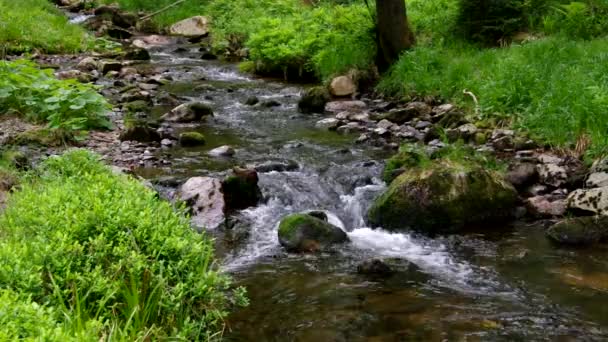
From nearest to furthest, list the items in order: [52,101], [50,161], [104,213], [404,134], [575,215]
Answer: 1. [104,213]
2. [50,161]
3. [575,215]
4. [52,101]
5. [404,134]

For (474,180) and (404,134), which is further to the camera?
(404,134)

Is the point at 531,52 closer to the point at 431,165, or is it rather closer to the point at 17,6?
the point at 431,165

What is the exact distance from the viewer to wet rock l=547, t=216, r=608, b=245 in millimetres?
7148

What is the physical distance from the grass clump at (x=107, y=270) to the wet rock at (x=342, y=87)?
9488 mm

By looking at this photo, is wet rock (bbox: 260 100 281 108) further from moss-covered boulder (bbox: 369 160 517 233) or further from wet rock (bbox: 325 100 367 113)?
moss-covered boulder (bbox: 369 160 517 233)

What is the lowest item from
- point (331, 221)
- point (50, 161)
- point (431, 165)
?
point (331, 221)

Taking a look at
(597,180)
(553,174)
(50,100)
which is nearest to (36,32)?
(50,100)

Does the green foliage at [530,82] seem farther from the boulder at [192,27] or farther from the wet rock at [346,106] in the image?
the boulder at [192,27]

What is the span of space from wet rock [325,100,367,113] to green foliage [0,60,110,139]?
4.67 m

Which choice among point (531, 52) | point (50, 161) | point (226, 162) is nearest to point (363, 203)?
point (226, 162)

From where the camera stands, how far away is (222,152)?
10398mm

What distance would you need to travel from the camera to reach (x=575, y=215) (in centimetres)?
772

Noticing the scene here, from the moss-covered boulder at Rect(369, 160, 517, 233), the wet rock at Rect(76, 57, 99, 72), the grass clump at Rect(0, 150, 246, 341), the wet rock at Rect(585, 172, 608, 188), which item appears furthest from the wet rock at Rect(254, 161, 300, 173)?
the wet rock at Rect(76, 57, 99, 72)

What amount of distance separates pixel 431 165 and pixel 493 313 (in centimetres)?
290
